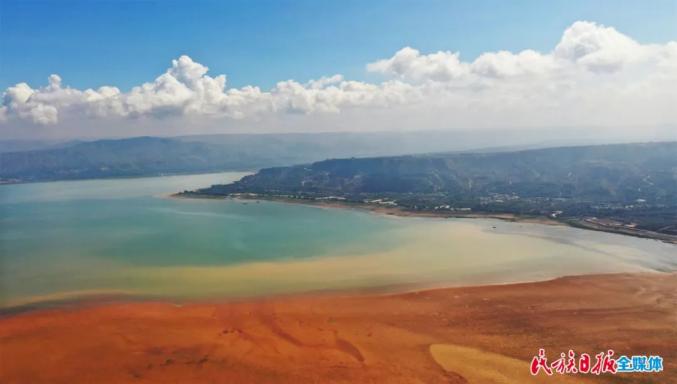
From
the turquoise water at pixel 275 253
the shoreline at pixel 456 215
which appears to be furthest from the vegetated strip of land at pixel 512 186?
the turquoise water at pixel 275 253

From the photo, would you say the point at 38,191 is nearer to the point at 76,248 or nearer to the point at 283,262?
the point at 76,248

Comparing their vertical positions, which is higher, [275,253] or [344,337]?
[275,253]

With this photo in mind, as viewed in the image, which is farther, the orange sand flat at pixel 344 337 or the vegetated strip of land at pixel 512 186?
the vegetated strip of land at pixel 512 186

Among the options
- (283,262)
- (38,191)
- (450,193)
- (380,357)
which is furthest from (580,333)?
(38,191)

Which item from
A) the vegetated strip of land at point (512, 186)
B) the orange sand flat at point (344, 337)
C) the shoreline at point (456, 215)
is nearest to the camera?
the orange sand flat at point (344, 337)

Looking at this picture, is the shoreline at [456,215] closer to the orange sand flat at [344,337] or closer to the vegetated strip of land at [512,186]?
the vegetated strip of land at [512,186]

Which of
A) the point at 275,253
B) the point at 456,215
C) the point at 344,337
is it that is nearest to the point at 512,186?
the point at 456,215

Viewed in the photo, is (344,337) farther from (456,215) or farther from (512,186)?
(512,186)
